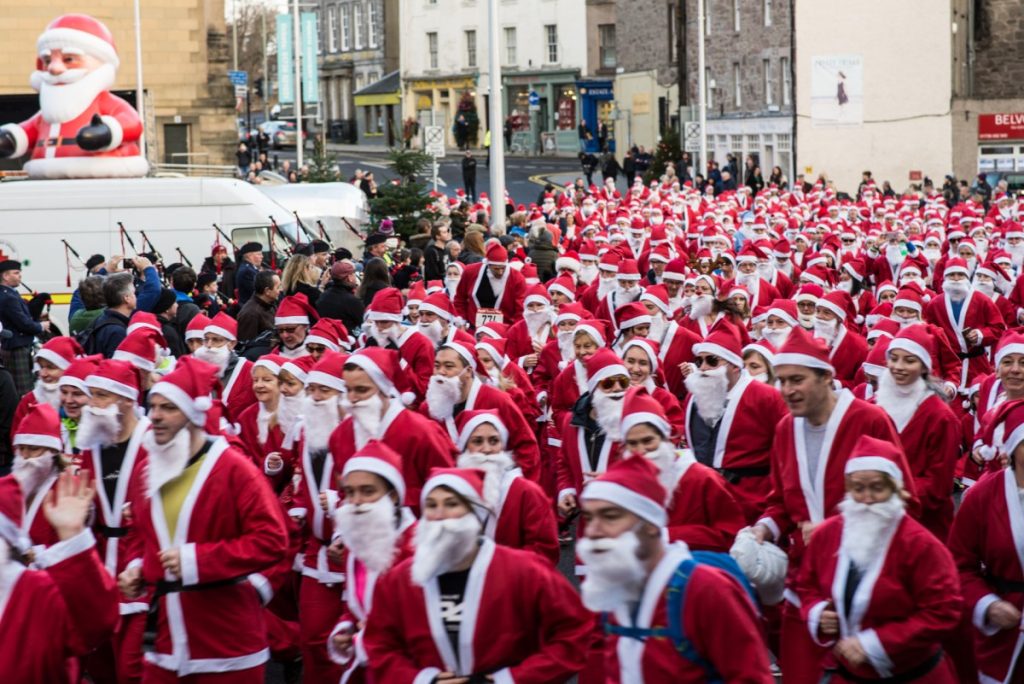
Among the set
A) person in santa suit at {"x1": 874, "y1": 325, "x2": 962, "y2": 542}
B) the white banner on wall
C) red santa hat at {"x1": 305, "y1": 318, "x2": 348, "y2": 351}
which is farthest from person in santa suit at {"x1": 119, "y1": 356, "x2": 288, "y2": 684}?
the white banner on wall

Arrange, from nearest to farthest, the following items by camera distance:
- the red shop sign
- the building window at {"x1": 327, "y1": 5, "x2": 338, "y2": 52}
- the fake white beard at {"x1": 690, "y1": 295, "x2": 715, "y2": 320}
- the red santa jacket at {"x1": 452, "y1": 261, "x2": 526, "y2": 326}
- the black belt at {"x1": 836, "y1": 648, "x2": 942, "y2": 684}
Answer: the black belt at {"x1": 836, "y1": 648, "x2": 942, "y2": 684} → the fake white beard at {"x1": 690, "y1": 295, "x2": 715, "y2": 320} → the red santa jacket at {"x1": 452, "y1": 261, "x2": 526, "y2": 326} → the red shop sign → the building window at {"x1": 327, "y1": 5, "x2": 338, "y2": 52}

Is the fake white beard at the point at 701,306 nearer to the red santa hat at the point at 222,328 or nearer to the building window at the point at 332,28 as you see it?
the red santa hat at the point at 222,328

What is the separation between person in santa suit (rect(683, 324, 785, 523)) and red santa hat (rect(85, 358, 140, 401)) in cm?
295

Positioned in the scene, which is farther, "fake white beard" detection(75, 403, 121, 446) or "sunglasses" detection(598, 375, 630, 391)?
"sunglasses" detection(598, 375, 630, 391)

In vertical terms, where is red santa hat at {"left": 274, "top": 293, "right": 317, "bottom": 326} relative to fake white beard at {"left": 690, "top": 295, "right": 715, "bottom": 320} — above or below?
above

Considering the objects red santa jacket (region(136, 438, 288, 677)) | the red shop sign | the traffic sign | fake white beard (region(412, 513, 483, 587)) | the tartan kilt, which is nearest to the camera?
fake white beard (region(412, 513, 483, 587))

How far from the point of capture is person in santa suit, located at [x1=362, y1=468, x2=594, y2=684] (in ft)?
18.7

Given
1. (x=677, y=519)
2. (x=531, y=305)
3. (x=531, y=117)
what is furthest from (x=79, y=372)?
(x=531, y=117)

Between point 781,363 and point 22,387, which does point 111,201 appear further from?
point 781,363

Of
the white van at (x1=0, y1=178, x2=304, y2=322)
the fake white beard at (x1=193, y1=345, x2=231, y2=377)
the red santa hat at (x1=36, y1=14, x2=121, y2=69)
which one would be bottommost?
the fake white beard at (x1=193, y1=345, x2=231, y2=377)

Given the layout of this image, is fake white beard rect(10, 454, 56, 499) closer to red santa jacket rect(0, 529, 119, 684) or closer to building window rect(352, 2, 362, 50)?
red santa jacket rect(0, 529, 119, 684)

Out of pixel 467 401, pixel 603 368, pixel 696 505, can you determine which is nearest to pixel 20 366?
pixel 467 401

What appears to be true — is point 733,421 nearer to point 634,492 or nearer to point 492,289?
point 634,492

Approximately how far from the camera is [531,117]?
261ft
